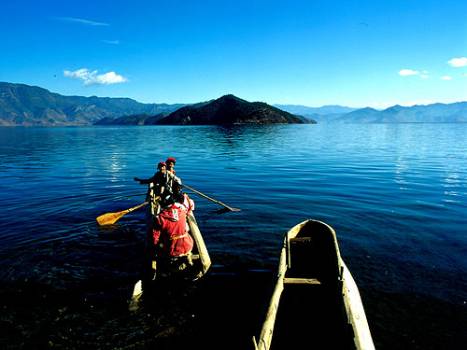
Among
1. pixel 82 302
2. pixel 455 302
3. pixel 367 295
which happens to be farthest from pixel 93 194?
pixel 455 302

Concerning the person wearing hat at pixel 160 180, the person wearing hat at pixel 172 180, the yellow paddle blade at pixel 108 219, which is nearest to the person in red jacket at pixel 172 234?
the person wearing hat at pixel 172 180

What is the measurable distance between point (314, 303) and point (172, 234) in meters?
4.39

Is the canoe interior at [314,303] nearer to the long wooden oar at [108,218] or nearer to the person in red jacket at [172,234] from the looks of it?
the person in red jacket at [172,234]

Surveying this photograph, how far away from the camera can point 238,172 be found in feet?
99.9

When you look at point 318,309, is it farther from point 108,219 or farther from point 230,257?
point 108,219

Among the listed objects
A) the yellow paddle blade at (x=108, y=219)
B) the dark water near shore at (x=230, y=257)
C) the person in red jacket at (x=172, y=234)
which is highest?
the person in red jacket at (x=172, y=234)

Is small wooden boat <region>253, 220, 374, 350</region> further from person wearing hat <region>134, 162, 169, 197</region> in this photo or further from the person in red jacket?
person wearing hat <region>134, 162, 169, 197</region>

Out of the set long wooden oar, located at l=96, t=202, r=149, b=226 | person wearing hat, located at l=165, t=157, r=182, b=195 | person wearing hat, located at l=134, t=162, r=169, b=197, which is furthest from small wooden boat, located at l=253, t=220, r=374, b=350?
long wooden oar, located at l=96, t=202, r=149, b=226

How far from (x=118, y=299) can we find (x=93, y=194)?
Result: 1532 centimetres

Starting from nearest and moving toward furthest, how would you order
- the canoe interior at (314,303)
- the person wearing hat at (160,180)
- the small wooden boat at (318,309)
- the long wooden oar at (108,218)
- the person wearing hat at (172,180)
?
the small wooden boat at (318,309) → the canoe interior at (314,303) → the person wearing hat at (172,180) → the person wearing hat at (160,180) → the long wooden oar at (108,218)

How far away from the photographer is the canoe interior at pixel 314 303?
700 centimetres

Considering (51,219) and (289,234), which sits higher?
(289,234)

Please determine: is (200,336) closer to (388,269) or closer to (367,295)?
(367,295)

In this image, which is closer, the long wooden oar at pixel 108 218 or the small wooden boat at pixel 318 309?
the small wooden boat at pixel 318 309
